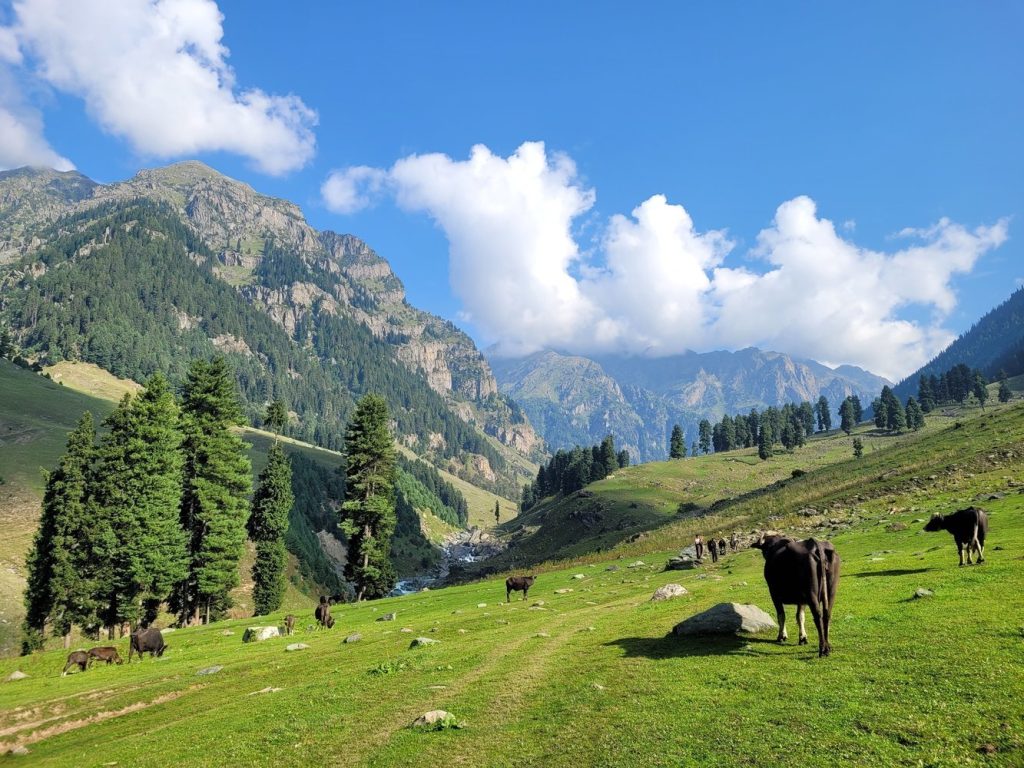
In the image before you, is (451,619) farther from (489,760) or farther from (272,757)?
(489,760)

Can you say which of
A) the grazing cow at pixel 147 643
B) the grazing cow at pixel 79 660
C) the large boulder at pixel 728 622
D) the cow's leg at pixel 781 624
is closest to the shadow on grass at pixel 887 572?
the large boulder at pixel 728 622

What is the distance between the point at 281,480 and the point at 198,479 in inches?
665

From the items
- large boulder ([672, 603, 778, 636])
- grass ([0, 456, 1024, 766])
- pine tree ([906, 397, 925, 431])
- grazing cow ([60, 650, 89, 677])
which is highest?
pine tree ([906, 397, 925, 431])

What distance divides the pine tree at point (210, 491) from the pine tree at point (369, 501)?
10395 mm

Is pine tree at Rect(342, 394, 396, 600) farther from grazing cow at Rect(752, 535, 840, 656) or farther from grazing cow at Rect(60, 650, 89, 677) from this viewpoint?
grazing cow at Rect(752, 535, 840, 656)

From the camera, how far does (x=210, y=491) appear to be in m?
52.8

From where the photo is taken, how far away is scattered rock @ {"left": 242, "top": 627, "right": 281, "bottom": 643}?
115ft

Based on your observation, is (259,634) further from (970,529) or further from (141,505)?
(970,529)

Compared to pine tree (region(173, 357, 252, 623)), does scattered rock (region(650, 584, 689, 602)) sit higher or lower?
lower

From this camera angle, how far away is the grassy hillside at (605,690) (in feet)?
34.1

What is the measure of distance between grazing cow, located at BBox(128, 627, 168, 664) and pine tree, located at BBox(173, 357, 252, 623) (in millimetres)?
19132

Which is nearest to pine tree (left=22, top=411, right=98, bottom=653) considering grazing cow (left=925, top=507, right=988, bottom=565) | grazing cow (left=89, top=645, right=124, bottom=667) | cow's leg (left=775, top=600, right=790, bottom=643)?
grazing cow (left=89, top=645, right=124, bottom=667)

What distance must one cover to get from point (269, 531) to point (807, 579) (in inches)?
2642

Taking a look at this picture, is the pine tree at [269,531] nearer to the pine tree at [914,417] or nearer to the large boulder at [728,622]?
the large boulder at [728,622]
